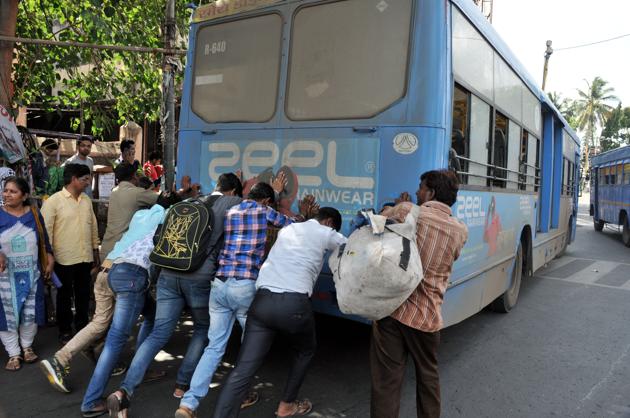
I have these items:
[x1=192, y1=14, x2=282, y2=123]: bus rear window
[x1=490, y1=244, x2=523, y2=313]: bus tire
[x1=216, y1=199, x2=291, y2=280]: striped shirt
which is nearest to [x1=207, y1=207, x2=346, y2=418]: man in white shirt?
[x1=216, y1=199, x2=291, y2=280]: striped shirt

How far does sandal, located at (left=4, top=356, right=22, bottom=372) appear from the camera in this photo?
4.10 m

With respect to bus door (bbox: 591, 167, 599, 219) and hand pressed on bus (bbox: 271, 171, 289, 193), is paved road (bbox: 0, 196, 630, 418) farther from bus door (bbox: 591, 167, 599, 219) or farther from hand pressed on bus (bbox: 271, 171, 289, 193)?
bus door (bbox: 591, 167, 599, 219)

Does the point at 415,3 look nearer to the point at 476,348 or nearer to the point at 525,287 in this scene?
the point at 476,348

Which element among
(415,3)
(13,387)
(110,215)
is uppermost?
(415,3)

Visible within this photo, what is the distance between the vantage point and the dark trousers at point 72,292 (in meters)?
4.57

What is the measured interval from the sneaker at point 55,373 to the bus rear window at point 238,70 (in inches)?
97.2

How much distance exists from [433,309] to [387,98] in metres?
1.70

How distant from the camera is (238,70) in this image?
4.58 meters

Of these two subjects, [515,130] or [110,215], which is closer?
[110,215]

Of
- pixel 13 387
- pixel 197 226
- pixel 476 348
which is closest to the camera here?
pixel 197 226

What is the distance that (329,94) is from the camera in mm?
4016

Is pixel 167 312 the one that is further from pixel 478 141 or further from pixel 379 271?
pixel 478 141

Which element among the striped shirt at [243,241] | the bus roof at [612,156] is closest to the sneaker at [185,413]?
the striped shirt at [243,241]

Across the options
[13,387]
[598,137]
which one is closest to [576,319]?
[13,387]
